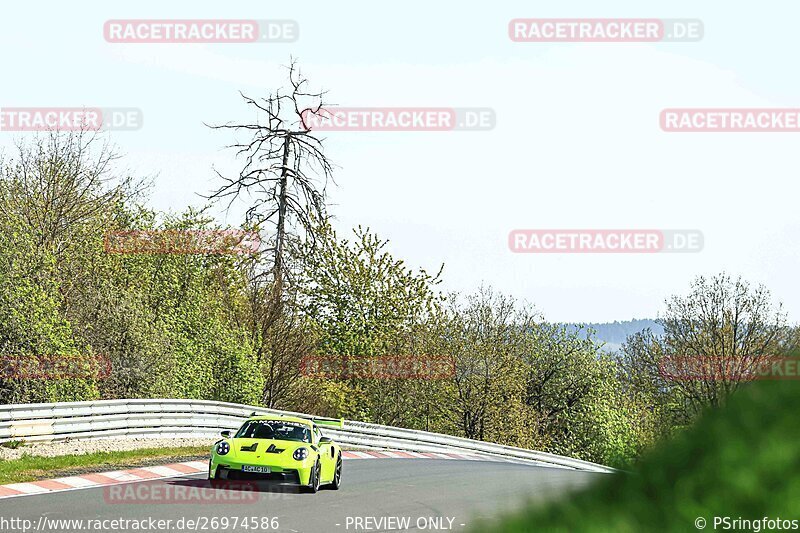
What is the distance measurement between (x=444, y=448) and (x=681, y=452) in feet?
113

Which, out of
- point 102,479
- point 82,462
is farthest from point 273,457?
point 82,462

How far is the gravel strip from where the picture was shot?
74.0 ft

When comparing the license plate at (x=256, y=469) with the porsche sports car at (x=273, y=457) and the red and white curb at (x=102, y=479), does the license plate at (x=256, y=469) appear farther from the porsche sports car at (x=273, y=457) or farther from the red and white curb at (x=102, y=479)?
the red and white curb at (x=102, y=479)

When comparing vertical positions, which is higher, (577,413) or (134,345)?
(134,345)

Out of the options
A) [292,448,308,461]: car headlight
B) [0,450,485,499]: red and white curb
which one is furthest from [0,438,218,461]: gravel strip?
[292,448,308,461]: car headlight

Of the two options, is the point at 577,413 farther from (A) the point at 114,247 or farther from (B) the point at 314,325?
(A) the point at 114,247

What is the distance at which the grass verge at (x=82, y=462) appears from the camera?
19266mm

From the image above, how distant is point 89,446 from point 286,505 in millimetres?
10056

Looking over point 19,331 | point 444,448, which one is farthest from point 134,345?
point 444,448

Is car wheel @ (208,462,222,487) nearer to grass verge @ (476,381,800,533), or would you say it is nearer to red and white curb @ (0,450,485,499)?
red and white curb @ (0,450,485,499)

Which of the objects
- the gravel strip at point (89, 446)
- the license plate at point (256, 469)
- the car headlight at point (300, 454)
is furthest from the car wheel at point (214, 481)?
the gravel strip at point (89, 446)

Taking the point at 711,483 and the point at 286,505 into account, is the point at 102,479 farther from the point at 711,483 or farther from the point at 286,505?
the point at 711,483

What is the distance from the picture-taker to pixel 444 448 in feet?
122

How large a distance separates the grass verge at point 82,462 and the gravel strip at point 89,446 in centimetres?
54
